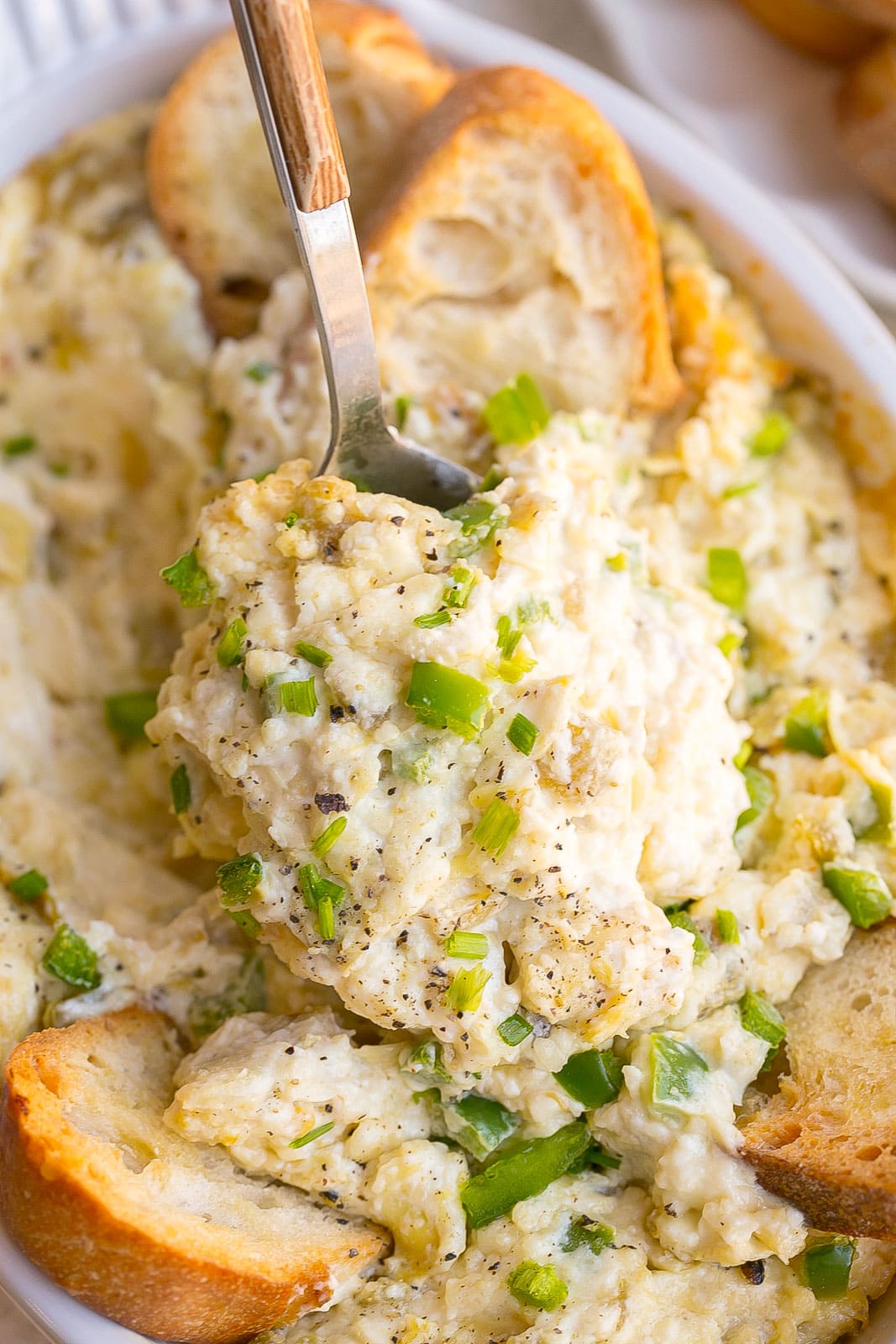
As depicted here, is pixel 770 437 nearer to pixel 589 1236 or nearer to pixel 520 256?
pixel 520 256

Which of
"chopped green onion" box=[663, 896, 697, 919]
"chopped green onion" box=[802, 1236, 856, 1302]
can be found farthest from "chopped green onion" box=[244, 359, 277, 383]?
"chopped green onion" box=[802, 1236, 856, 1302]

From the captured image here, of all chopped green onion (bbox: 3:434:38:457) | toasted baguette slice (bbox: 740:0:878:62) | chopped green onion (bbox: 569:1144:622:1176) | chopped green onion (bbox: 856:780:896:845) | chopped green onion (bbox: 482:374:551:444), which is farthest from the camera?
toasted baguette slice (bbox: 740:0:878:62)

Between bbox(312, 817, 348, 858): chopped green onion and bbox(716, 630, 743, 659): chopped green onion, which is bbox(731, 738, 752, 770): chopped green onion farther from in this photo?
bbox(312, 817, 348, 858): chopped green onion

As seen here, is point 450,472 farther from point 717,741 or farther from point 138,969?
point 138,969

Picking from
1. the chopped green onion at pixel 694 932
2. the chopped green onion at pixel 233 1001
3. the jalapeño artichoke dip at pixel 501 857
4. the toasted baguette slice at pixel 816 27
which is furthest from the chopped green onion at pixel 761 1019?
the toasted baguette slice at pixel 816 27

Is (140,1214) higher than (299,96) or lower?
lower

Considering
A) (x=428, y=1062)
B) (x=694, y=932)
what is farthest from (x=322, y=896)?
(x=694, y=932)

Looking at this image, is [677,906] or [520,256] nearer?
[677,906]
